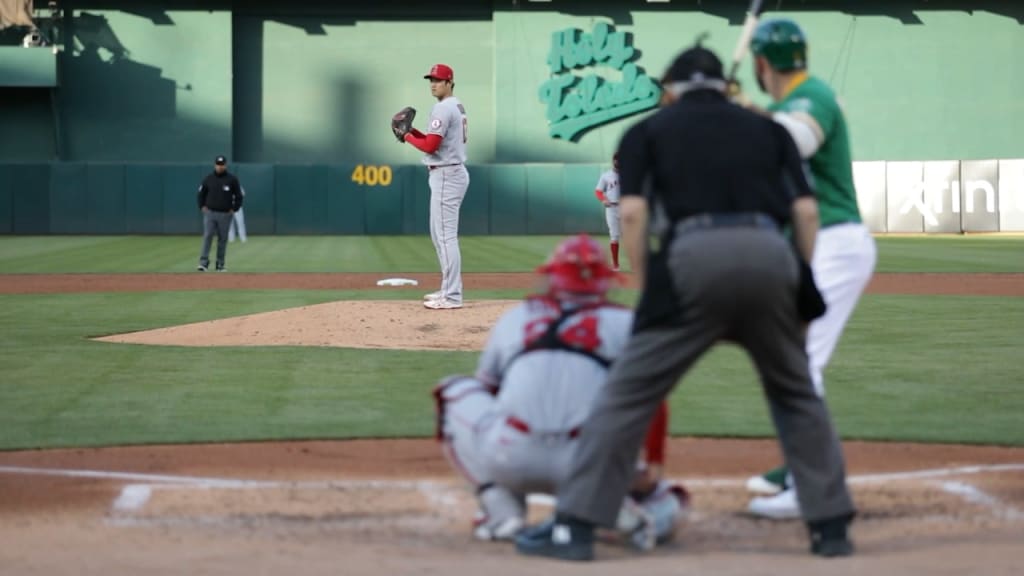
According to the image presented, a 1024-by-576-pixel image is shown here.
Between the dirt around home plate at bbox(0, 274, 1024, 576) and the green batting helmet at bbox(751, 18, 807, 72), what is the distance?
1850 millimetres

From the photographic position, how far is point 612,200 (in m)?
27.2

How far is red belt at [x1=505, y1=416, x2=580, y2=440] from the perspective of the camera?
5621 millimetres

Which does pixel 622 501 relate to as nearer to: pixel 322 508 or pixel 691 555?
pixel 691 555

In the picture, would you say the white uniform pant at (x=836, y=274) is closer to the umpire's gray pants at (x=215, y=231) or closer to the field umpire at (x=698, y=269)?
the field umpire at (x=698, y=269)

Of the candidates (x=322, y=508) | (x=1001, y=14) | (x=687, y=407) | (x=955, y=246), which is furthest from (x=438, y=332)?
(x=1001, y=14)

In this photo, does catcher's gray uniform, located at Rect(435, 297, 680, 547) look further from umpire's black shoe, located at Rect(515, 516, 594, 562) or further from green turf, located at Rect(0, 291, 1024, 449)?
green turf, located at Rect(0, 291, 1024, 449)

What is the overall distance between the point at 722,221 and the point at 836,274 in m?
1.39

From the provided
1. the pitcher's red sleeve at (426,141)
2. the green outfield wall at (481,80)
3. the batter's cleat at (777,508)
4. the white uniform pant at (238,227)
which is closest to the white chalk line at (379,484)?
the batter's cleat at (777,508)

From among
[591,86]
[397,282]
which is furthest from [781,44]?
[591,86]

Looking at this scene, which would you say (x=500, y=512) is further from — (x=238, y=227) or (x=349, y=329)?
(x=238, y=227)

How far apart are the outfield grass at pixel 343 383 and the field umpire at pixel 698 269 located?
129 inches

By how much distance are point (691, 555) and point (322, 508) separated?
1.73 m

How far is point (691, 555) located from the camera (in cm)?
559

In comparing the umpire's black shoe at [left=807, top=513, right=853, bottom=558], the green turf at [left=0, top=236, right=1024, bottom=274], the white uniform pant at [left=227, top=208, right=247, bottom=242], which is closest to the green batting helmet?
the umpire's black shoe at [left=807, top=513, right=853, bottom=558]
